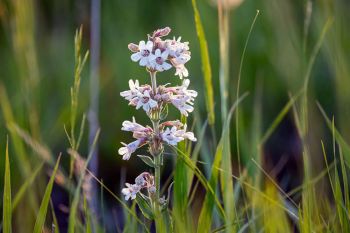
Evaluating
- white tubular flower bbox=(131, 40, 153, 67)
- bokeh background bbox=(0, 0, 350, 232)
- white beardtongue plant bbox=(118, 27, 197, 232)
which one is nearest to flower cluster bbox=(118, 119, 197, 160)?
white beardtongue plant bbox=(118, 27, 197, 232)

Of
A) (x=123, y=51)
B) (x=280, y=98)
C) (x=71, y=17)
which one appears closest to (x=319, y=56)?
(x=280, y=98)

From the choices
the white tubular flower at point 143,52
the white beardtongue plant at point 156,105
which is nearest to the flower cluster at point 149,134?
the white beardtongue plant at point 156,105

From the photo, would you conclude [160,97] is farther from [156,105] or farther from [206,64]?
[206,64]

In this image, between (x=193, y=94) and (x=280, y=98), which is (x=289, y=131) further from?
(x=193, y=94)

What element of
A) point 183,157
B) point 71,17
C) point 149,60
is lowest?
point 183,157

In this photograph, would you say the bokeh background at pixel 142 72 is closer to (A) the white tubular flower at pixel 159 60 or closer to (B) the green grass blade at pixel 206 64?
(B) the green grass blade at pixel 206 64
